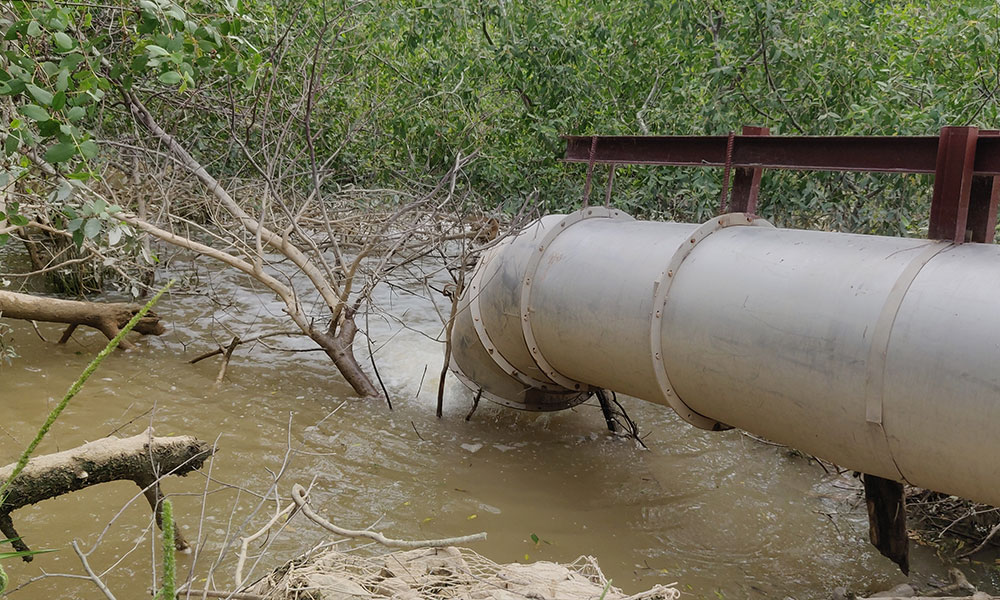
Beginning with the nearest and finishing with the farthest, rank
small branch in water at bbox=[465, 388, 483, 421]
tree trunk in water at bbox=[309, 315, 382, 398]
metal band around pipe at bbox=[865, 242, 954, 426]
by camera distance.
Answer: metal band around pipe at bbox=[865, 242, 954, 426] → small branch in water at bbox=[465, 388, 483, 421] → tree trunk in water at bbox=[309, 315, 382, 398]

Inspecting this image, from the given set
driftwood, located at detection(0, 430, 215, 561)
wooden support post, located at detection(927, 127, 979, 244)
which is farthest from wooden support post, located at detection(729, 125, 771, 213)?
driftwood, located at detection(0, 430, 215, 561)

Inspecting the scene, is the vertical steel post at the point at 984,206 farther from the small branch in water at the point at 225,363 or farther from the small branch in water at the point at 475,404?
the small branch in water at the point at 225,363

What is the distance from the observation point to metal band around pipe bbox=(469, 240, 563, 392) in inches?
205

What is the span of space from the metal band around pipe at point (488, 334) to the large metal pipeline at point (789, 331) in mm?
347

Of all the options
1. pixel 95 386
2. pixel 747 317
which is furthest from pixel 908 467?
pixel 95 386

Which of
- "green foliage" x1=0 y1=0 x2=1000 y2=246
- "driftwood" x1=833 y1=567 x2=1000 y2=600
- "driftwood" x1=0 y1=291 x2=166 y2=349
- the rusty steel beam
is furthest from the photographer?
"driftwood" x1=0 y1=291 x2=166 y2=349

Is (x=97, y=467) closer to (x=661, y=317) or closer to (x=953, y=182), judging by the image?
(x=661, y=317)

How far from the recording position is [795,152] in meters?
4.05

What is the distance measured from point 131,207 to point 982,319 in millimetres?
6894

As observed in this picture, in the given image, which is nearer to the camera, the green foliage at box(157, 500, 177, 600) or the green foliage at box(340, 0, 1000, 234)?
the green foliage at box(157, 500, 177, 600)

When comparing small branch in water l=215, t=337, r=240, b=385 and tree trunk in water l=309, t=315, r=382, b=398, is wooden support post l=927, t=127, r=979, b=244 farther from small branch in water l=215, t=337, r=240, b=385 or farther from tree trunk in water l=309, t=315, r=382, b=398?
small branch in water l=215, t=337, r=240, b=385

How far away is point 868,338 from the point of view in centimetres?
303

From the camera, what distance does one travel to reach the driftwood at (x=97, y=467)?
299 centimetres

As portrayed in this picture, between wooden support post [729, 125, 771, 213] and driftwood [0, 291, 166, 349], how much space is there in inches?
186
